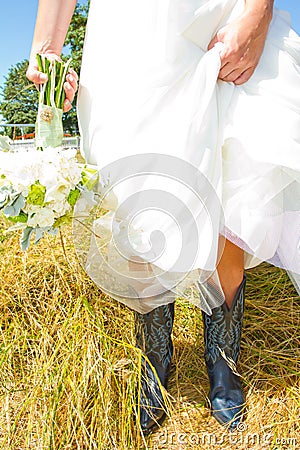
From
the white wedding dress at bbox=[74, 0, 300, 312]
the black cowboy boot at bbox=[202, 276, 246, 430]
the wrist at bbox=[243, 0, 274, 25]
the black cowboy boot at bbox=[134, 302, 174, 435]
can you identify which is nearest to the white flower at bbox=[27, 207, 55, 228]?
the white wedding dress at bbox=[74, 0, 300, 312]

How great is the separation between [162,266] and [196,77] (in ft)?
1.43

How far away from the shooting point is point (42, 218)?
1.05m

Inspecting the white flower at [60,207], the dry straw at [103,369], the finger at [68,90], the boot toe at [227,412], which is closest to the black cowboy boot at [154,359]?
the dry straw at [103,369]

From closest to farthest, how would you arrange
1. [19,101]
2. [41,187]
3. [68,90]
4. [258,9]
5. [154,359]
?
[41,187]
[258,9]
[68,90]
[154,359]
[19,101]

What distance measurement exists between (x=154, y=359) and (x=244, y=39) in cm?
85

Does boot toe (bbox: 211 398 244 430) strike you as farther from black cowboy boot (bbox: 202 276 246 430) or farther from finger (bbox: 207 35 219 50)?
finger (bbox: 207 35 219 50)

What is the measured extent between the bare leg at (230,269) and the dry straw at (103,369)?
296mm

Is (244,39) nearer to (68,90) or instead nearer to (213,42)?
(213,42)

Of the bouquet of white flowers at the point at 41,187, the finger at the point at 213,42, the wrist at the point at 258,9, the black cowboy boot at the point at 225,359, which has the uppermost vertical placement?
the wrist at the point at 258,9

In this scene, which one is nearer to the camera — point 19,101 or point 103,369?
point 103,369

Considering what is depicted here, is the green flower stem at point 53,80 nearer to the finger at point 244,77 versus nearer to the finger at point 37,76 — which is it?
the finger at point 37,76

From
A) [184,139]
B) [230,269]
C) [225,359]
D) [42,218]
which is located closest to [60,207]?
[42,218]

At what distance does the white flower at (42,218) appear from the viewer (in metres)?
1.05

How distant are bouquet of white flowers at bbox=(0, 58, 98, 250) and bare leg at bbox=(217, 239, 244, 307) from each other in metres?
0.38
